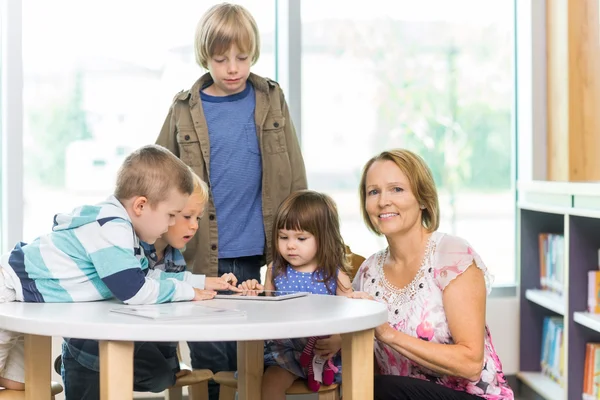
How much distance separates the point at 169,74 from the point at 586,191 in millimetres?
1779

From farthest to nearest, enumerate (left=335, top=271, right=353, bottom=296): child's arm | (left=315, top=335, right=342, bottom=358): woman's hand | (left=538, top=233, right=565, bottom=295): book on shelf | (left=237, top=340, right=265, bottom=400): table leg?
1. (left=538, top=233, right=565, bottom=295): book on shelf
2. (left=335, top=271, right=353, bottom=296): child's arm
3. (left=315, top=335, right=342, bottom=358): woman's hand
4. (left=237, top=340, right=265, bottom=400): table leg

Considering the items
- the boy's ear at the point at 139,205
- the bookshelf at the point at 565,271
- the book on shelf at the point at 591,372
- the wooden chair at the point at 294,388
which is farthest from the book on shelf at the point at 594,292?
the boy's ear at the point at 139,205

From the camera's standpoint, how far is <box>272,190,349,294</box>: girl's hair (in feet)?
8.27

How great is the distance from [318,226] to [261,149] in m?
0.38

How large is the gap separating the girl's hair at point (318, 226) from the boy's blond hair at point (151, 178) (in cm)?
58

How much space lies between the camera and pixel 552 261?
3.64 metres

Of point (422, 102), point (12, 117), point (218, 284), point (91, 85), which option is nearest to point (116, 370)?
point (218, 284)

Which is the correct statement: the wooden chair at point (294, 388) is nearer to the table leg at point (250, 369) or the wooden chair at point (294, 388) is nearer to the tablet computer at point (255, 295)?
the table leg at point (250, 369)

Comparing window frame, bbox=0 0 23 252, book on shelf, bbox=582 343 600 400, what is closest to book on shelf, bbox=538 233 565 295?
book on shelf, bbox=582 343 600 400

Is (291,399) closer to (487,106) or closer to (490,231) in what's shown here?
(490,231)

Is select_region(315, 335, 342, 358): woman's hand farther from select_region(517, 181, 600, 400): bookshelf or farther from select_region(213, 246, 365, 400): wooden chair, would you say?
select_region(517, 181, 600, 400): bookshelf

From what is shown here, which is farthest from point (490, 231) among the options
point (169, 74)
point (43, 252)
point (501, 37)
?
point (43, 252)

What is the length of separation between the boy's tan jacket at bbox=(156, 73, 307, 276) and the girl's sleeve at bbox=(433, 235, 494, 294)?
67 cm

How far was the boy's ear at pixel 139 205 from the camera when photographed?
198cm
